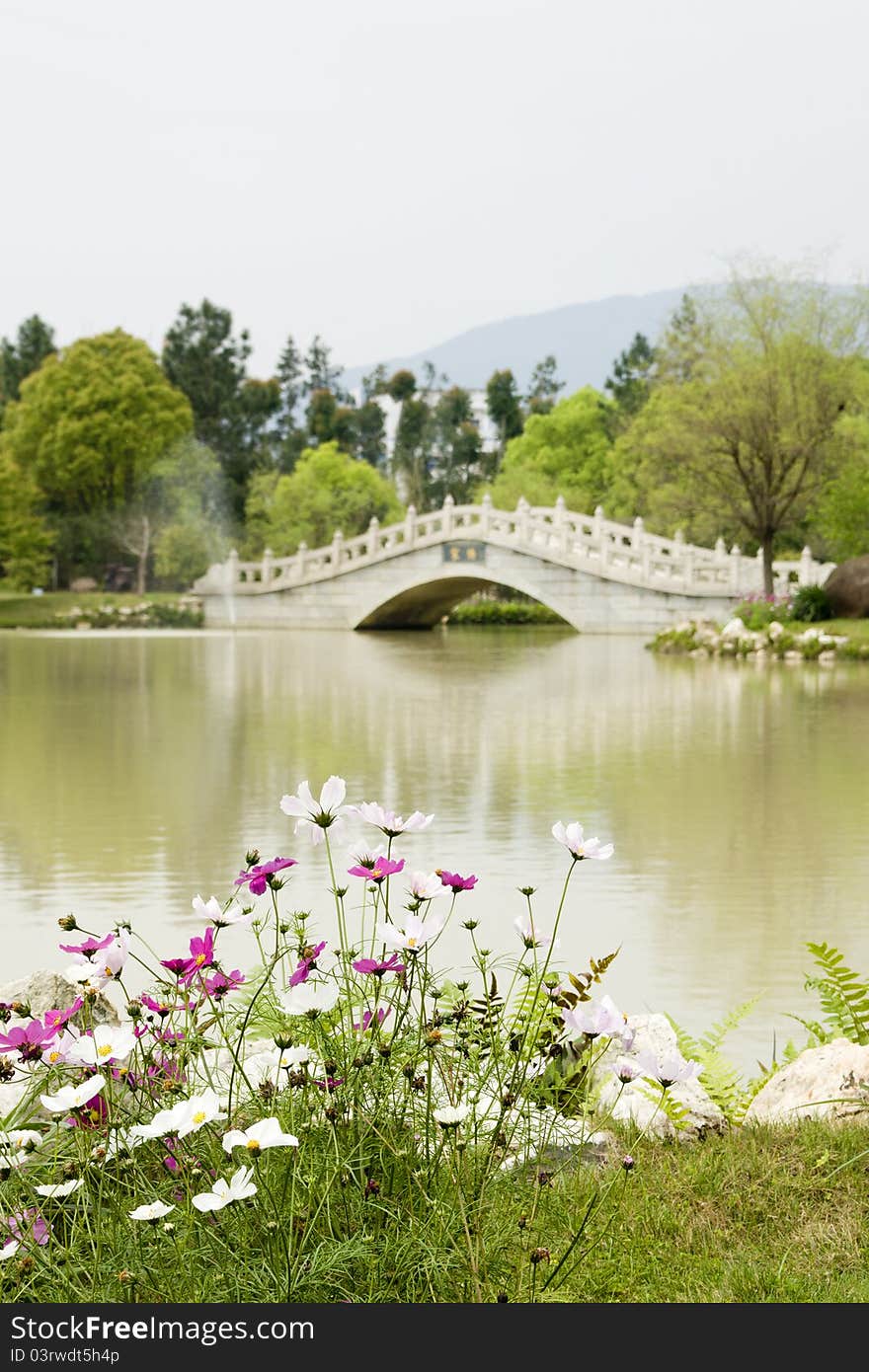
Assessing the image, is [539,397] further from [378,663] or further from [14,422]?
[378,663]

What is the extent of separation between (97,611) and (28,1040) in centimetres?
4141

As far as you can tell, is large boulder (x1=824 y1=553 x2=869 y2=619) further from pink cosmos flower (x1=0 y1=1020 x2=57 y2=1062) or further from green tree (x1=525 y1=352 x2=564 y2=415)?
green tree (x1=525 y1=352 x2=564 y2=415)

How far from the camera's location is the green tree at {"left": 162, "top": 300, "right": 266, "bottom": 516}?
189 ft

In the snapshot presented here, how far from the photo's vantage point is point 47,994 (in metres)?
3.29

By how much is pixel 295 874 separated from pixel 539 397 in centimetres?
6977

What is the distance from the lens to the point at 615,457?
49.5 meters

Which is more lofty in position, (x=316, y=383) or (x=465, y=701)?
(x=316, y=383)

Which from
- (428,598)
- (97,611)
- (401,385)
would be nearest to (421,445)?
(401,385)

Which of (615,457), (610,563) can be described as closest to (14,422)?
(615,457)

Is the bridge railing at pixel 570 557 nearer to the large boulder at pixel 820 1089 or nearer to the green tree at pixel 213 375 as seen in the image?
the green tree at pixel 213 375

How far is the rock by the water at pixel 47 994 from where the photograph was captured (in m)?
3.25

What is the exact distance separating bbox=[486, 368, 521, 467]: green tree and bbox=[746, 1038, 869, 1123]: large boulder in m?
64.5

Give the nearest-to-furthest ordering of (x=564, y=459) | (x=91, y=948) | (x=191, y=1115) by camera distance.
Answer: (x=191, y=1115), (x=91, y=948), (x=564, y=459)

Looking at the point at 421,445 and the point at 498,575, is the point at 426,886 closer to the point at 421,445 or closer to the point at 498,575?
the point at 498,575
